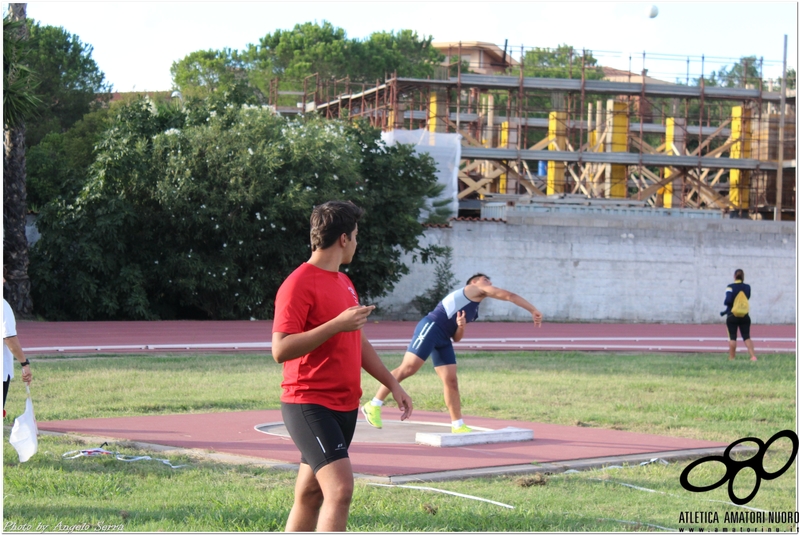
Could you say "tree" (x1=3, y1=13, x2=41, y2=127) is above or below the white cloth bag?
above

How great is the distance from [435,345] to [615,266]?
22.3m

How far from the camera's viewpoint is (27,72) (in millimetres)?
18250

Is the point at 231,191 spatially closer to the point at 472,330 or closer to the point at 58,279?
the point at 58,279

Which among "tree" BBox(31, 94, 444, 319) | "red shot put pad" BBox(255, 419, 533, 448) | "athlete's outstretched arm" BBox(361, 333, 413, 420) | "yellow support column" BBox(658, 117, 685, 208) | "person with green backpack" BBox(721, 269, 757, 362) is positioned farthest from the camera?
"yellow support column" BBox(658, 117, 685, 208)

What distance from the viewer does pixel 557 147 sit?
47.7 metres

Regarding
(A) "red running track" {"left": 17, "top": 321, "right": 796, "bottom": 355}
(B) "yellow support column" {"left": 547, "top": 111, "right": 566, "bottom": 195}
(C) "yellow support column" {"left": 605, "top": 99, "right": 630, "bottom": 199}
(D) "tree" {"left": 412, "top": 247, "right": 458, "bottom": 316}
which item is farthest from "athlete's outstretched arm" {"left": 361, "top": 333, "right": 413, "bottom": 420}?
(C) "yellow support column" {"left": 605, "top": 99, "right": 630, "bottom": 199}

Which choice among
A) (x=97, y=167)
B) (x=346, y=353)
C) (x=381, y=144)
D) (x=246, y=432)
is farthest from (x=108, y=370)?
(x=381, y=144)

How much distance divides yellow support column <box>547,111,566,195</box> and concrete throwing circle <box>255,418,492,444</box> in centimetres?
3680

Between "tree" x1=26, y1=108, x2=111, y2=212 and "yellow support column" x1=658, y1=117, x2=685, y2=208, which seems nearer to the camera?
"tree" x1=26, y1=108, x2=111, y2=212

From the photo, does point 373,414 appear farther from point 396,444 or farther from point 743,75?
point 743,75

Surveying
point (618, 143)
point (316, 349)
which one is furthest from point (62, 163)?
point (316, 349)

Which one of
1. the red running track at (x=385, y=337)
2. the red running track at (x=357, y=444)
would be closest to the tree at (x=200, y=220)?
the red running track at (x=385, y=337)

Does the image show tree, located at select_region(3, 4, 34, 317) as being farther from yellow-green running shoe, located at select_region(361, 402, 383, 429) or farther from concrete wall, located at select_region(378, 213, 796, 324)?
yellow-green running shoe, located at select_region(361, 402, 383, 429)

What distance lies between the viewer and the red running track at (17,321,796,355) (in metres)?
20.3
